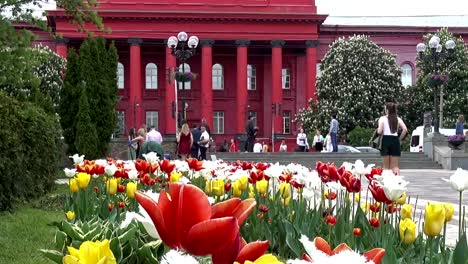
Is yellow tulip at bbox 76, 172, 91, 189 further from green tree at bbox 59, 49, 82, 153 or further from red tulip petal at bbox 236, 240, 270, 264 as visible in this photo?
green tree at bbox 59, 49, 82, 153

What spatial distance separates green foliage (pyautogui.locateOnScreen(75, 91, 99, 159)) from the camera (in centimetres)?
2564

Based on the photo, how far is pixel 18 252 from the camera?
693 centimetres

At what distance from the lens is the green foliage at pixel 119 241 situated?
2.78m

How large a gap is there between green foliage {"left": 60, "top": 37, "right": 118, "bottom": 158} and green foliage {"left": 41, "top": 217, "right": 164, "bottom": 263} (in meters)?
24.3

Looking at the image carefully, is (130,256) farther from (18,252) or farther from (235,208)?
(18,252)

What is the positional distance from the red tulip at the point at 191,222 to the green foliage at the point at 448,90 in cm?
4903

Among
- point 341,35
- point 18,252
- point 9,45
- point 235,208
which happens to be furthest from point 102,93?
point 341,35

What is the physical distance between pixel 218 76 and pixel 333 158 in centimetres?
2884

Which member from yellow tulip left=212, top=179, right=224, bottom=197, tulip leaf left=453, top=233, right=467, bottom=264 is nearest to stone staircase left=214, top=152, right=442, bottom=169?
yellow tulip left=212, top=179, right=224, bottom=197

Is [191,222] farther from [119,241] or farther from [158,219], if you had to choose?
[119,241]

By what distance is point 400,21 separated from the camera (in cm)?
6731

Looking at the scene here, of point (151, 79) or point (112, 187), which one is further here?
point (151, 79)

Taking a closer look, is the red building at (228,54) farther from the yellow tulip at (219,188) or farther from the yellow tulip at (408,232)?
the yellow tulip at (408,232)

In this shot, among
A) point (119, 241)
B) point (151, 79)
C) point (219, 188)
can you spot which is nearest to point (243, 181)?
point (219, 188)
